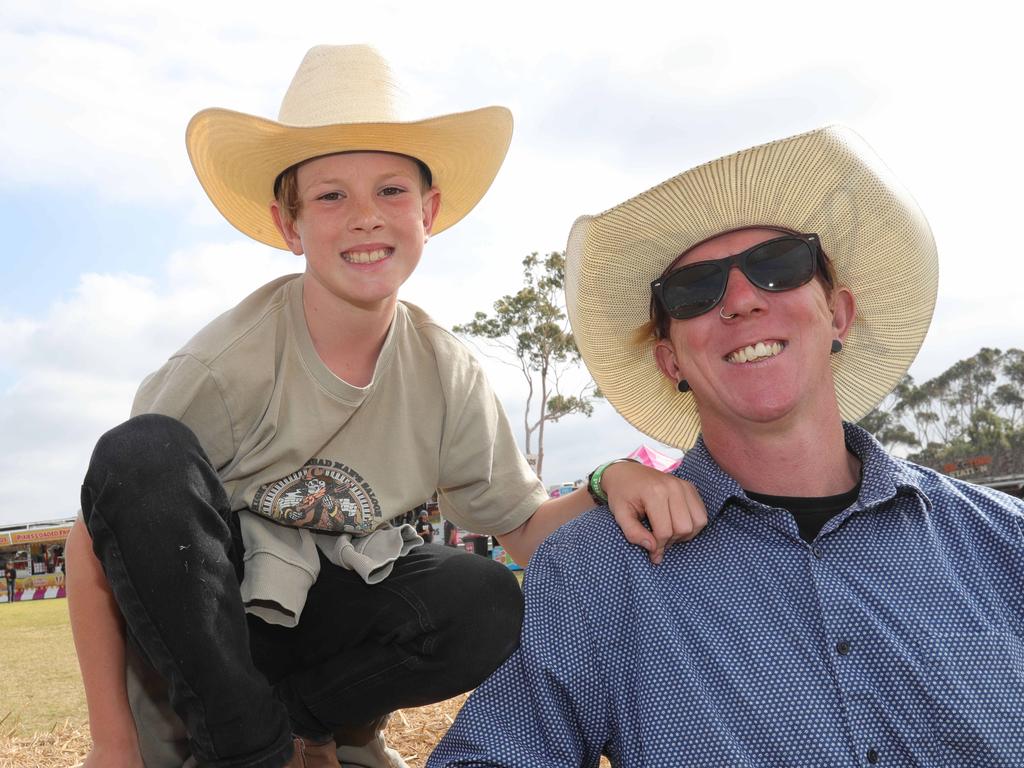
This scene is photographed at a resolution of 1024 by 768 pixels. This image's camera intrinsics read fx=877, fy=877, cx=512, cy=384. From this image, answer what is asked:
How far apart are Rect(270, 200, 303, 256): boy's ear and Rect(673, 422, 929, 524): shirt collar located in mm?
1669

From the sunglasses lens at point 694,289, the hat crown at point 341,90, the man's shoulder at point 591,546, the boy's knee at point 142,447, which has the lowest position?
the man's shoulder at point 591,546

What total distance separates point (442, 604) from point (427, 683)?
0.82ft

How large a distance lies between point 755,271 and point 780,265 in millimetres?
77

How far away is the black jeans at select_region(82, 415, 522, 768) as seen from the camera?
7.16 ft

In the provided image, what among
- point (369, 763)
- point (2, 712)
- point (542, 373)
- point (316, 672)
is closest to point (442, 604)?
point (316, 672)

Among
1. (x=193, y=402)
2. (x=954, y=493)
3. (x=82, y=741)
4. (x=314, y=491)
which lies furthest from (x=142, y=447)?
→ (x=82, y=741)

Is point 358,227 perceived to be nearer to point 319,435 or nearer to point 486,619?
point 319,435

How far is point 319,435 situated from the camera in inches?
110

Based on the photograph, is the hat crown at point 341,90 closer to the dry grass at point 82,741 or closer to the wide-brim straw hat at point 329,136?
the wide-brim straw hat at point 329,136

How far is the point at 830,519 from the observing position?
227cm

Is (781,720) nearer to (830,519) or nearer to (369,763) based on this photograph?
(830,519)

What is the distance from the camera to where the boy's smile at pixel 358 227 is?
2.99 m

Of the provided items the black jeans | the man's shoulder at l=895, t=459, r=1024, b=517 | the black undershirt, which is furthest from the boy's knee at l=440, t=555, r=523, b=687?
the man's shoulder at l=895, t=459, r=1024, b=517

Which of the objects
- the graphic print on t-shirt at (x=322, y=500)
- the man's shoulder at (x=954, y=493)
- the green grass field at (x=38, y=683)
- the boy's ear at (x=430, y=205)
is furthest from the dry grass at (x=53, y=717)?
the boy's ear at (x=430, y=205)
